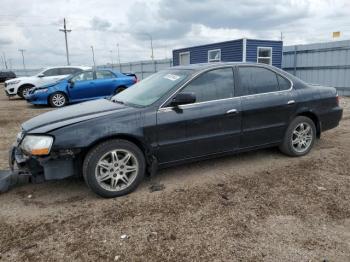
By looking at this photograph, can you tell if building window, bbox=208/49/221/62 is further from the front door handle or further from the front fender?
the front fender

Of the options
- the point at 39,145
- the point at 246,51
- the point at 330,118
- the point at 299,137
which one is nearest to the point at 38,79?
the point at 246,51

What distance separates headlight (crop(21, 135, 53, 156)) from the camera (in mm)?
3191

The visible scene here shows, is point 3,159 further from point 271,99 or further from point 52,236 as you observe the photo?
point 271,99

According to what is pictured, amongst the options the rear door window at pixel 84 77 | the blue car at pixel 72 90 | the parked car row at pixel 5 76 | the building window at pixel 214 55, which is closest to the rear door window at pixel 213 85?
the blue car at pixel 72 90

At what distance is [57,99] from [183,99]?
8798 mm

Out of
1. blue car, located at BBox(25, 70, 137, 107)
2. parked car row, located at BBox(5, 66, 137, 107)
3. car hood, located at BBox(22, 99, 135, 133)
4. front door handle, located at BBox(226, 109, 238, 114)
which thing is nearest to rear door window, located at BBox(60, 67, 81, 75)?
parked car row, located at BBox(5, 66, 137, 107)

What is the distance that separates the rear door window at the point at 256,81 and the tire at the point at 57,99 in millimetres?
8668

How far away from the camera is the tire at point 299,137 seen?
4631mm

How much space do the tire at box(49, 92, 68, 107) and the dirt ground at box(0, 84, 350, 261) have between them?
310 inches

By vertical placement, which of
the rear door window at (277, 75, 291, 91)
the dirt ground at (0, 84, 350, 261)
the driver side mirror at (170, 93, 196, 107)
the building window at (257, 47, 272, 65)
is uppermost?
the building window at (257, 47, 272, 65)

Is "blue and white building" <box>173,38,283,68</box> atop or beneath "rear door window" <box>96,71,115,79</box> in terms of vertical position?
atop

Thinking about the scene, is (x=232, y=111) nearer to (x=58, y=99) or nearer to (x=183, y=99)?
(x=183, y=99)

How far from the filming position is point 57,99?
11.1m

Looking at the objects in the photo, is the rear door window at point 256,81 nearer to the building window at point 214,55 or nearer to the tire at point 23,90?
the tire at point 23,90
